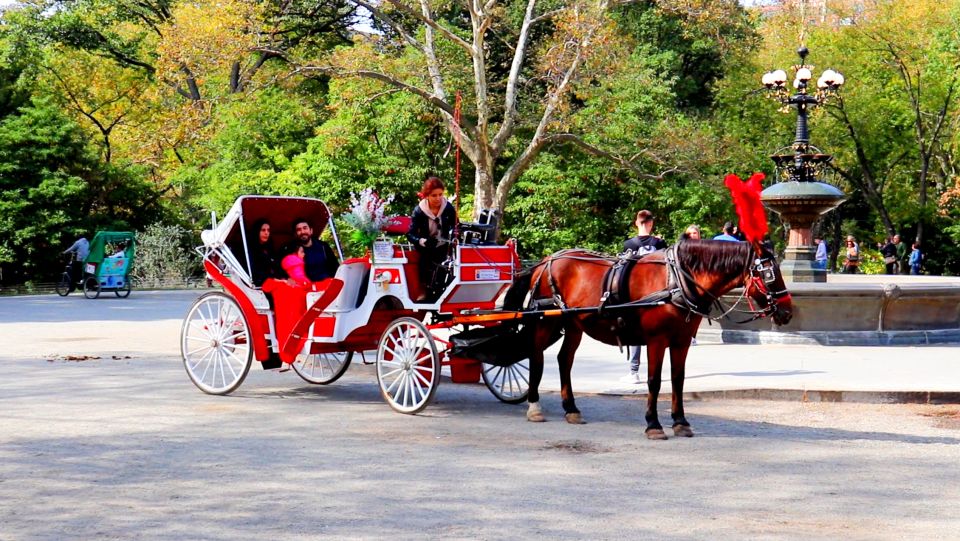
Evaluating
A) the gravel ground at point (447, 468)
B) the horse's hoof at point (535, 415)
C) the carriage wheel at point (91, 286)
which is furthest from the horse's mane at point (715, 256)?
the carriage wheel at point (91, 286)

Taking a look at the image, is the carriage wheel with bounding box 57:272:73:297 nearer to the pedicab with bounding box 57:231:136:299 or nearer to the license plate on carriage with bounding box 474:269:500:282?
the pedicab with bounding box 57:231:136:299

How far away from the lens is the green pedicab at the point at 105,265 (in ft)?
102

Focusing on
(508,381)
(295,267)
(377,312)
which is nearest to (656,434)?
(508,381)

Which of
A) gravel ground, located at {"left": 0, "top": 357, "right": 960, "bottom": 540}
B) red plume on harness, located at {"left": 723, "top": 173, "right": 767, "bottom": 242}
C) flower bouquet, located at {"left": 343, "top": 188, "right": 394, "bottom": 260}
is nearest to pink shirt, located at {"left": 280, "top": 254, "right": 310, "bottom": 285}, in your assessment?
flower bouquet, located at {"left": 343, "top": 188, "right": 394, "bottom": 260}

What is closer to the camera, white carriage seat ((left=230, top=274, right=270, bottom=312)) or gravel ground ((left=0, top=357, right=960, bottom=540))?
gravel ground ((left=0, top=357, right=960, bottom=540))

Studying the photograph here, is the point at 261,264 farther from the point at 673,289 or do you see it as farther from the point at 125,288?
the point at 125,288

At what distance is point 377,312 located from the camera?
39.0 ft

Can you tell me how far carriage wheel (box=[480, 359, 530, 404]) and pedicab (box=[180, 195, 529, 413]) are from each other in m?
0.02

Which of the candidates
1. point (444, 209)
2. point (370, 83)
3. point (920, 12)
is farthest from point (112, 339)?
point (920, 12)

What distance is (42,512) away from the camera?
7.00 m

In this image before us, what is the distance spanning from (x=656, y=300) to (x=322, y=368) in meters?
4.90

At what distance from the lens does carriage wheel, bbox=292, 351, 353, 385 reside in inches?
526

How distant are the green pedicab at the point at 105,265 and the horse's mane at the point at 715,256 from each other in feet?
77.9

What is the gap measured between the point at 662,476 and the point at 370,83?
93.7ft
